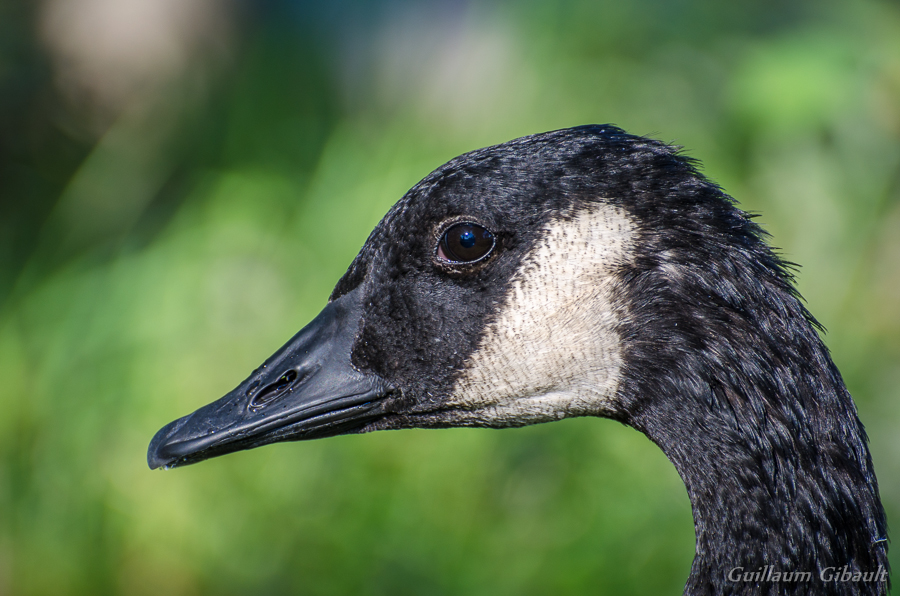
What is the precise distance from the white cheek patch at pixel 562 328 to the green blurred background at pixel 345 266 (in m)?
2.61

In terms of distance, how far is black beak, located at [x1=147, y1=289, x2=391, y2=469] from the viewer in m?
2.17

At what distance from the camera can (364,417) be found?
2273mm

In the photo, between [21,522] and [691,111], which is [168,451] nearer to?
[21,522]

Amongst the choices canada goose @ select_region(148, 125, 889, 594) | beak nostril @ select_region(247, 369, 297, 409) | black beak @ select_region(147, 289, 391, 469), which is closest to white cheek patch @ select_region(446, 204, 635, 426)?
canada goose @ select_region(148, 125, 889, 594)

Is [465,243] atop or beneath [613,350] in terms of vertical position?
atop

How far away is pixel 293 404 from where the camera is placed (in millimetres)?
2189

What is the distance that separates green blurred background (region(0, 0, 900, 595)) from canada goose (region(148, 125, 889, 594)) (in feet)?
8.16

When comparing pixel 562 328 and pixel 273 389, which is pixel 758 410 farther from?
pixel 273 389

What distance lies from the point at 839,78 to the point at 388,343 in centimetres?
420

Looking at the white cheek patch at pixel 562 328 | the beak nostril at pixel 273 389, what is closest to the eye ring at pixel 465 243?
the white cheek patch at pixel 562 328

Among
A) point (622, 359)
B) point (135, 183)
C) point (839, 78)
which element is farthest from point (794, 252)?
point (135, 183)

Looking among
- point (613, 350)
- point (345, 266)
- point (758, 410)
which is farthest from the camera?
point (345, 266)

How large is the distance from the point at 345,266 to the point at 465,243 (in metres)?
3.14

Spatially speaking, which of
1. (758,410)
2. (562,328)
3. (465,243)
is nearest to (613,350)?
(562,328)
